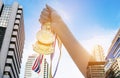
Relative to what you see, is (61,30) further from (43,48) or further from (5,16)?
(5,16)

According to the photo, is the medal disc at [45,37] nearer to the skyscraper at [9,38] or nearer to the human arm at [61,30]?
the human arm at [61,30]

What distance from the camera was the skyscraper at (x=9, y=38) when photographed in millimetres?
56037

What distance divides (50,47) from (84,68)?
1.00 metres

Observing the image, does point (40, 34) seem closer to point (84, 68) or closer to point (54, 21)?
point (54, 21)

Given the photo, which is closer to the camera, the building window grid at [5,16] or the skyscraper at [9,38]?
the skyscraper at [9,38]

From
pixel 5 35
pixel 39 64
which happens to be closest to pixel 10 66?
pixel 5 35

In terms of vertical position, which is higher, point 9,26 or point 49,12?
point 49,12

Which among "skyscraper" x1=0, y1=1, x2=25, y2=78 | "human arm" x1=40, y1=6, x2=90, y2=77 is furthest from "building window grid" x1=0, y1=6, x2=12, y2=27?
"human arm" x1=40, y1=6, x2=90, y2=77

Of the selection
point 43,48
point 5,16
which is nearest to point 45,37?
point 43,48

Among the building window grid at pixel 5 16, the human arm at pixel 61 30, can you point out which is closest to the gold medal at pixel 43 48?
the human arm at pixel 61 30

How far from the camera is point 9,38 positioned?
61312 mm

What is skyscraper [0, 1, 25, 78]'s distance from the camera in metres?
56.0

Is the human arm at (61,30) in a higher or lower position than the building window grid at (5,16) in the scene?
higher

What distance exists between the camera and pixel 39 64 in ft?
15.7
